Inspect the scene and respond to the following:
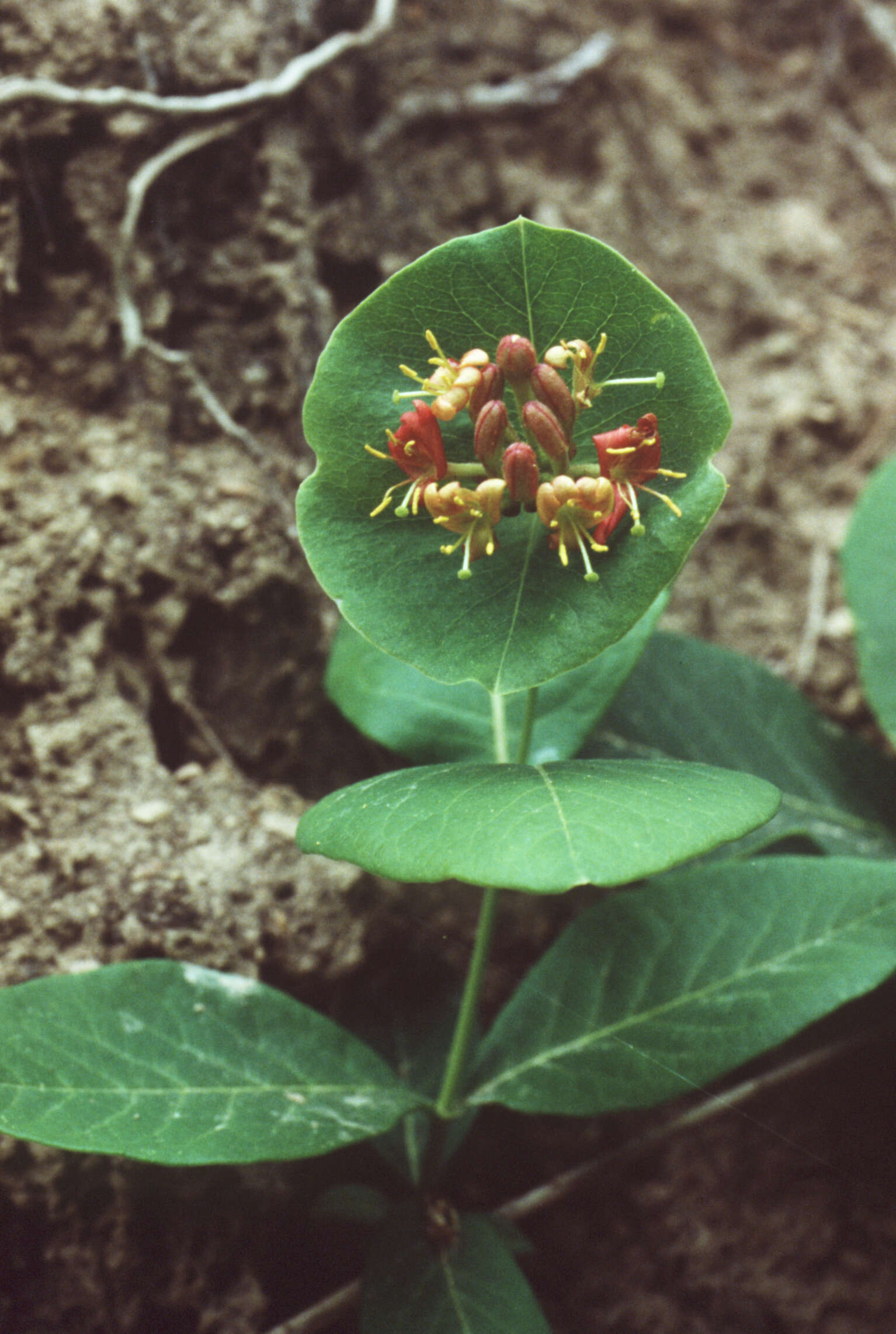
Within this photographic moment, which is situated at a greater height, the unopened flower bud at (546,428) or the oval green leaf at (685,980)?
the unopened flower bud at (546,428)

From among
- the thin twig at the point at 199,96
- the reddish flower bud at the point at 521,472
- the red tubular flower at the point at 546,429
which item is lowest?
the reddish flower bud at the point at 521,472

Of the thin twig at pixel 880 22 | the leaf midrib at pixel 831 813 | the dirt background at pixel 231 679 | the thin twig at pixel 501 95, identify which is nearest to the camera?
the dirt background at pixel 231 679

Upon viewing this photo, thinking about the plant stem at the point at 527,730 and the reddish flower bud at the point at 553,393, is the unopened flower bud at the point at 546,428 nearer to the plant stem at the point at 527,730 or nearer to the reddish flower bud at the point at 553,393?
the reddish flower bud at the point at 553,393

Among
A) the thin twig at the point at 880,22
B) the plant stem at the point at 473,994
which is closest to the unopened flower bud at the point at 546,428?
the plant stem at the point at 473,994

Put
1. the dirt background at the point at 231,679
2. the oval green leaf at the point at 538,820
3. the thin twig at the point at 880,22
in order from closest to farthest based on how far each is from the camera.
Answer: the oval green leaf at the point at 538,820, the dirt background at the point at 231,679, the thin twig at the point at 880,22

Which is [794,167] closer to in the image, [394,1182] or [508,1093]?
[508,1093]

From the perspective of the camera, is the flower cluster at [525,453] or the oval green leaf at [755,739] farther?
the oval green leaf at [755,739]

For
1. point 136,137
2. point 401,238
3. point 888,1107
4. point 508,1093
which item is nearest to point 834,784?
point 888,1107

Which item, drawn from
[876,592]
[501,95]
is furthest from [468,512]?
[501,95]
